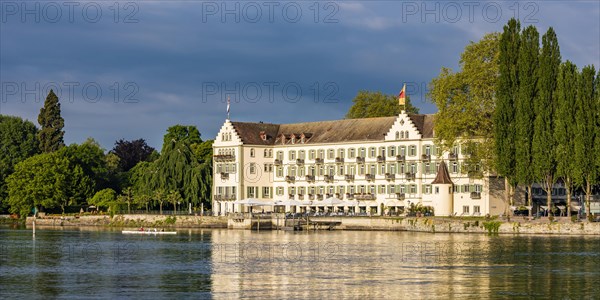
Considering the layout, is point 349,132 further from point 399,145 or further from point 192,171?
point 192,171

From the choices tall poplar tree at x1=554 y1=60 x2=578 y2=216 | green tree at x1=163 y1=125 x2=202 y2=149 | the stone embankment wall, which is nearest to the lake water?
tall poplar tree at x1=554 y1=60 x2=578 y2=216

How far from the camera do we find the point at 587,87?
9356 cm

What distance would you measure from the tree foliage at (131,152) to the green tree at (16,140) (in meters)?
12.6

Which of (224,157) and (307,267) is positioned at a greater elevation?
(224,157)

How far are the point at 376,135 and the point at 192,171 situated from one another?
22791 millimetres

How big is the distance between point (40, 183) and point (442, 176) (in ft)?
169

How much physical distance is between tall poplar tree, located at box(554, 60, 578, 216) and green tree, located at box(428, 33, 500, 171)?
37.2 feet

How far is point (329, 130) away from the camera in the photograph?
5172 inches

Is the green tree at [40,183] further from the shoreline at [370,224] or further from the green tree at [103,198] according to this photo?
the green tree at [103,198]

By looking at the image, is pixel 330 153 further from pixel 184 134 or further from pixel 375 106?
pixel 184 134

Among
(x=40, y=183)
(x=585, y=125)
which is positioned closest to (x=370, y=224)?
(x=585, y=125)

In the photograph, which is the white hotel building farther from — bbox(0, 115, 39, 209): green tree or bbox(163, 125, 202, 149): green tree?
bbox(0, 115, 39, 209): green tree

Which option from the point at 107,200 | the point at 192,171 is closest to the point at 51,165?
the point at 107,200

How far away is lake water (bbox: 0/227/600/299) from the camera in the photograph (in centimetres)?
5009
